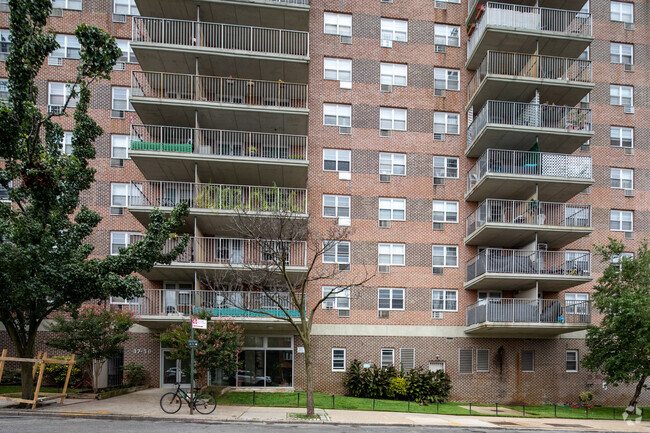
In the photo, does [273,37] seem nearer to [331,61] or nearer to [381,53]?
[331,61]

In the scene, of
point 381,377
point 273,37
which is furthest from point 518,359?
point 273,37

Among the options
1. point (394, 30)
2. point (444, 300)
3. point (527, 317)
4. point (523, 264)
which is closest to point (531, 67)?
point (394, 30)

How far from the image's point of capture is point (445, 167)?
1027 inches

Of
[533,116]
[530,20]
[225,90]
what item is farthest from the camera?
[530,20]

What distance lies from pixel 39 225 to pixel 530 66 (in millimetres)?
24356

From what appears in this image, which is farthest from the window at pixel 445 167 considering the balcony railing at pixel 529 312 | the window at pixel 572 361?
the window at pixel 572 361

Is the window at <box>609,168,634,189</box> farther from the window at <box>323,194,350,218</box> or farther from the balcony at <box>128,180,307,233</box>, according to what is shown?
the balcony at <box>128,180,307,233</box>

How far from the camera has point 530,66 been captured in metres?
25.3

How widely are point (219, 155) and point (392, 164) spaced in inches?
374

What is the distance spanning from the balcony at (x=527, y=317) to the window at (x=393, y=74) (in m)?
12.8

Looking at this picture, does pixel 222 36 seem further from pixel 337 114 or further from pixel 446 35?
pixel 446 35

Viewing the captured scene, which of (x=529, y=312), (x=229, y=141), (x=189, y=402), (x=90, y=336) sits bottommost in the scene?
(x=189, y=402)

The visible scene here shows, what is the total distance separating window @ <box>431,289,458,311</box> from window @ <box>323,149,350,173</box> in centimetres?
823

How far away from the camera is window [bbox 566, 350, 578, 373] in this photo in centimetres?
2489
